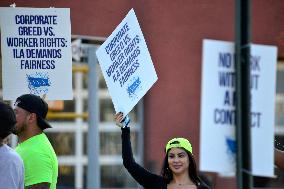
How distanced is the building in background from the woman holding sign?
980 mm

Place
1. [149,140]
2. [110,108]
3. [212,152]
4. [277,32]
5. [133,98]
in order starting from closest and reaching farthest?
[212,152] → [133,98] → [277,32] → [149,140] → [110,108]

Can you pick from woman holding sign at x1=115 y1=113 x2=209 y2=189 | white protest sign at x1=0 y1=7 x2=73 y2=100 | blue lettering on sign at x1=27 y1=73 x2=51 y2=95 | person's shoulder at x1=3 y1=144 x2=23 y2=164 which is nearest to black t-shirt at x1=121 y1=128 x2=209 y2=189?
woman holding sign at x1=115 y1=113 x2=209 y2=189

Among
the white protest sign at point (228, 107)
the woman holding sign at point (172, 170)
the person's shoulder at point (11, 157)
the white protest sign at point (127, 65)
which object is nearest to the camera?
the white protest sign at point (228, 107)

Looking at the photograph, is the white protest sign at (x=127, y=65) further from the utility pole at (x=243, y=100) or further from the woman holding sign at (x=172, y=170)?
the utility pole at (x=243, y=100)

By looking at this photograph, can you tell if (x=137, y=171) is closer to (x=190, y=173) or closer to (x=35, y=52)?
(x=190, y=173)

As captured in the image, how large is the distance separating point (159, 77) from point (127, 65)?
4.56 metres

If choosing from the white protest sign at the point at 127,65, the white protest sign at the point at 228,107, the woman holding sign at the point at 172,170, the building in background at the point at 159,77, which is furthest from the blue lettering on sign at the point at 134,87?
the building in background at the point at 159,77

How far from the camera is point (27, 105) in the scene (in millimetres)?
4738

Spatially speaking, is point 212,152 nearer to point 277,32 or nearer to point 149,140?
point 277,32

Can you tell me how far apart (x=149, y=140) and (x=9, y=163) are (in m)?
5.61

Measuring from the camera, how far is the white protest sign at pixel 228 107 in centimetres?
404

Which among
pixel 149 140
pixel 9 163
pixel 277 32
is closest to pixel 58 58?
pixel 9 163

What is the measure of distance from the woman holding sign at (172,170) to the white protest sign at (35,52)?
0.45 metres

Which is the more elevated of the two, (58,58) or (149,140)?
(58,58)
